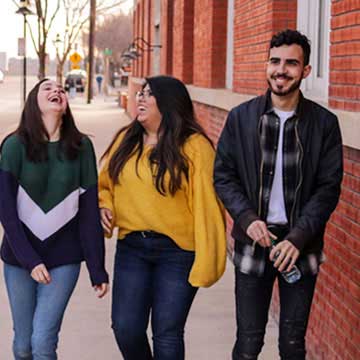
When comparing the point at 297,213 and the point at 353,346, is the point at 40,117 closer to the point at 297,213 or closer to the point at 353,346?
the point at 297,213

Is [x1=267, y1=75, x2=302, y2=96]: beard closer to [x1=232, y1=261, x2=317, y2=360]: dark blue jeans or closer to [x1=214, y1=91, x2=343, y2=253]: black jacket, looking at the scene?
[x1=214, y1=91, x2=343, y2=253]: black jacket

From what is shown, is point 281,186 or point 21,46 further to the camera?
point 21,46

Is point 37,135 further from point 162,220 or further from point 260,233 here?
point 260,233

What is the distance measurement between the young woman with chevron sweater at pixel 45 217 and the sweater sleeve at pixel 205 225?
18.8 inches

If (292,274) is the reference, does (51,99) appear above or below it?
above

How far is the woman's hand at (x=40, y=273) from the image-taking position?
4.93 m

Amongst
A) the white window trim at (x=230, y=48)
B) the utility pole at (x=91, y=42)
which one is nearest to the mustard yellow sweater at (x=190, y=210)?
the white window trim at (x=230, y=48)

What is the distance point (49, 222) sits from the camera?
5.07 m

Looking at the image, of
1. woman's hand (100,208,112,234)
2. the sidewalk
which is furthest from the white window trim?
woman's hand (100,208,112,234)

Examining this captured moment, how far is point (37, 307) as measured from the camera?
509cm

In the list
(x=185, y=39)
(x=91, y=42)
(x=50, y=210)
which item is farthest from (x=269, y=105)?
(x=91, y=42)

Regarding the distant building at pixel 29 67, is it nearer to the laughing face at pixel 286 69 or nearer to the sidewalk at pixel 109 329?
the sidewalk at pixel 109 329

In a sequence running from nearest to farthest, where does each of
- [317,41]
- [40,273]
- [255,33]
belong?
1. [40,273]
2. [317,41]
3. [255,33]

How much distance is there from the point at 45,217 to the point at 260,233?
108 cm
